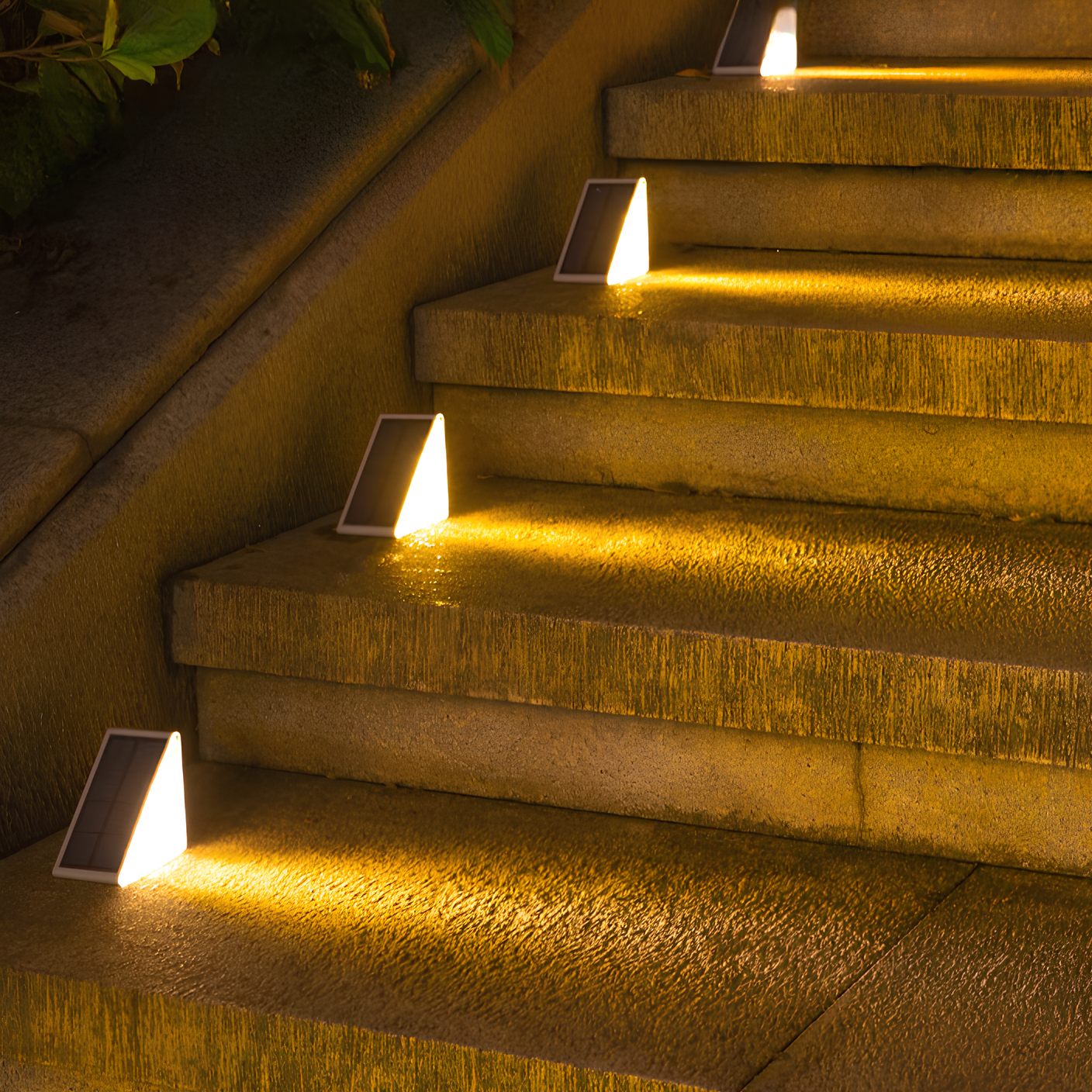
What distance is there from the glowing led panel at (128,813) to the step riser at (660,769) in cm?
18

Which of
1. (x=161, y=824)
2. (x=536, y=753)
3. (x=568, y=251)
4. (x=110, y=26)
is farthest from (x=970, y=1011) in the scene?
(x=568, y=251)

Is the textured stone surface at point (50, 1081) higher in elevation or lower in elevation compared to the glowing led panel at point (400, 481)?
lower

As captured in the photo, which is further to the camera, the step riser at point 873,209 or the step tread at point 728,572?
the step riser at point 873,209

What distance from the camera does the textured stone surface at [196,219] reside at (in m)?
1.40

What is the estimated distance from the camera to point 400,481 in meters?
1.53

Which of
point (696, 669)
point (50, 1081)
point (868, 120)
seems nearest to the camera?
point (50, 1081)

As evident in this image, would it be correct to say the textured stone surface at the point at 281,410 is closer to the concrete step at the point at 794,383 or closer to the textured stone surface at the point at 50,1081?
the concrete step at the point at 794,383

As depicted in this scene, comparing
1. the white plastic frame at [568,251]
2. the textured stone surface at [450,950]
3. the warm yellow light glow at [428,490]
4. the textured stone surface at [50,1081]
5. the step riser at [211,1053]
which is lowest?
the textured stone surface at [50,1081]

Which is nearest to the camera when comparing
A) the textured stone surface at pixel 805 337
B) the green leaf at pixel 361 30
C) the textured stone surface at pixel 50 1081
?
the textured stone surface at pixel 50 1081

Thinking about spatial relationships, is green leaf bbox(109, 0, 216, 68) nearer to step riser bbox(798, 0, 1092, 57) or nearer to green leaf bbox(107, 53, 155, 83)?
green leaf bbox(107, 53, 155, 83)

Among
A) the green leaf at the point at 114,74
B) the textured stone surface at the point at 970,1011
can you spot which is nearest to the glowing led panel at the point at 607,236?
the green leaf at the point at 114,74

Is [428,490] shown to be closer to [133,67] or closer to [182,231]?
[182,231]

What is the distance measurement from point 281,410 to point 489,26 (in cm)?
56

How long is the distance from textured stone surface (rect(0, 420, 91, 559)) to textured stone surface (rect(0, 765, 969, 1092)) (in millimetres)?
302
